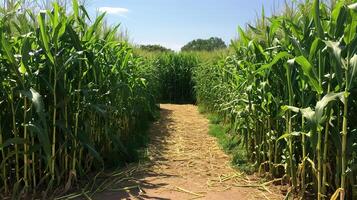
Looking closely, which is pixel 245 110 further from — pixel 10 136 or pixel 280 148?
pixel 10 136

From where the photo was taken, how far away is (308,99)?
351cm

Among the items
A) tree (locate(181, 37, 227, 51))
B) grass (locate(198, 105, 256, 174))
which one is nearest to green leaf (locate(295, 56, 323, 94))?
grass (locate(198, 105, 256, 174))

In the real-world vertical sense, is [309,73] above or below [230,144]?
above

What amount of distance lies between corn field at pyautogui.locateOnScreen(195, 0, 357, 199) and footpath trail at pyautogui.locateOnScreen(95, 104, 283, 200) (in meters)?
0.38

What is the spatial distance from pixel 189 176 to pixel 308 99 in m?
1.76

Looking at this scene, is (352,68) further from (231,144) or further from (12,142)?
(231,144)

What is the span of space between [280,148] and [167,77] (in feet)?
39.2

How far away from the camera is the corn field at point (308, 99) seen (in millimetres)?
3084

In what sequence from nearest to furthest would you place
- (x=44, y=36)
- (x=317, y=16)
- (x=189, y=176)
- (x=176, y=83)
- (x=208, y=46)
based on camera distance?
(x=317, y=16) < (x=44, y=36) < (x=189, y=176) < (x=176, y=83) < (x=208, y=46)

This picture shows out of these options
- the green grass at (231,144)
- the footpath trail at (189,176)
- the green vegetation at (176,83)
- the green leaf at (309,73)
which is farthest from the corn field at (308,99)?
the green vegetation at (176,83)

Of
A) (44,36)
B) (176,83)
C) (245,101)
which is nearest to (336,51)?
(245,101)

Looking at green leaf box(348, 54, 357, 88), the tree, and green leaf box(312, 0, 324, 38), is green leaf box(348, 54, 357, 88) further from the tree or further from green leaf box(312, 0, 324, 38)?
the tree

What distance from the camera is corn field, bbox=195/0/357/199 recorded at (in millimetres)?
3084

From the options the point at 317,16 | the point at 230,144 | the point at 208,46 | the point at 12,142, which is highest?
the point at 208,46
